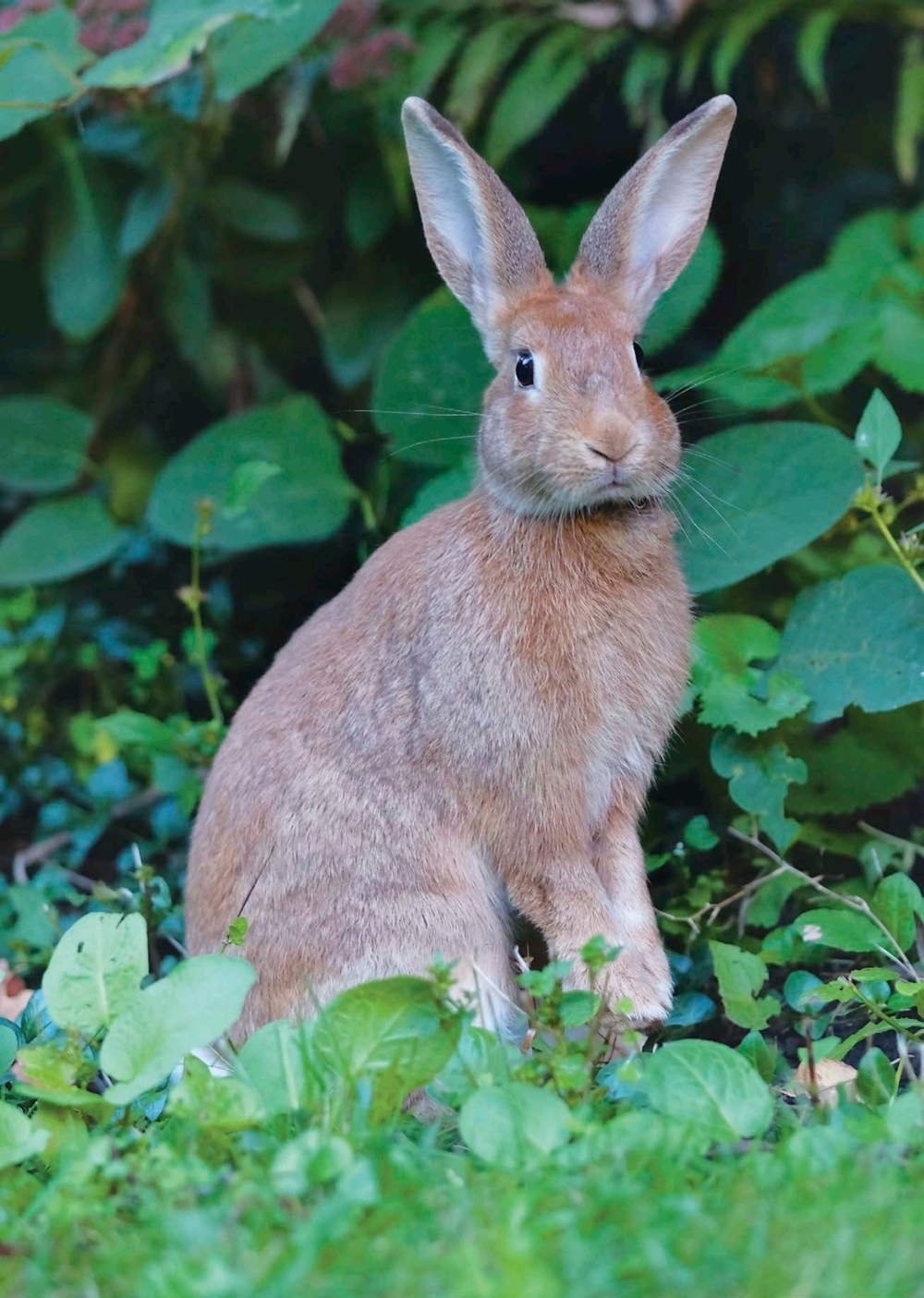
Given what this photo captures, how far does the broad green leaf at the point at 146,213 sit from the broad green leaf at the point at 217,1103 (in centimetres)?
403

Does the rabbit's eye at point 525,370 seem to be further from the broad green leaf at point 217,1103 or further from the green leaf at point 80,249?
the green leaf at point 80,249

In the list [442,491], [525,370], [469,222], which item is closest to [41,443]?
[442,491]

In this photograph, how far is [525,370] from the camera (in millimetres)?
3992

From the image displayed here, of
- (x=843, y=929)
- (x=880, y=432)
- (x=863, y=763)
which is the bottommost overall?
(x=863, y=763)

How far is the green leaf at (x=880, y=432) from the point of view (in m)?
4.41

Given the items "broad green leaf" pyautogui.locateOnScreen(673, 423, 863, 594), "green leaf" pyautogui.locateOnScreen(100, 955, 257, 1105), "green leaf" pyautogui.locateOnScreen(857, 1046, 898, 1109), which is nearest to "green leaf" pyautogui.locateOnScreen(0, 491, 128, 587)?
"broad green leaf" pyautogui.locateOnScreen(673, 423, 863, 594)

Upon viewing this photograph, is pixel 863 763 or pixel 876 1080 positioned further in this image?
pixel 863 763

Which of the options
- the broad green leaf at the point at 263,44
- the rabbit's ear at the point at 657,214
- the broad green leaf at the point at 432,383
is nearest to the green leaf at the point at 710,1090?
the rabbit's ear at the point at 657,214

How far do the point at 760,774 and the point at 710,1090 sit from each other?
1.46 m

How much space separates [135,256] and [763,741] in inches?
152

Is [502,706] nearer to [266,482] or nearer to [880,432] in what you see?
[880,432]

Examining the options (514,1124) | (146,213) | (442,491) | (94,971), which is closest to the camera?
(514,1124)

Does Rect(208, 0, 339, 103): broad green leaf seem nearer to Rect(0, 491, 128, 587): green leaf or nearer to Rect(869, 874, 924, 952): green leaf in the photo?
Rect(0, 491, 128, 587): green leaf

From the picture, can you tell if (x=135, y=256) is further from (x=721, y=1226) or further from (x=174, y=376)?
(x=721, y=1226)
